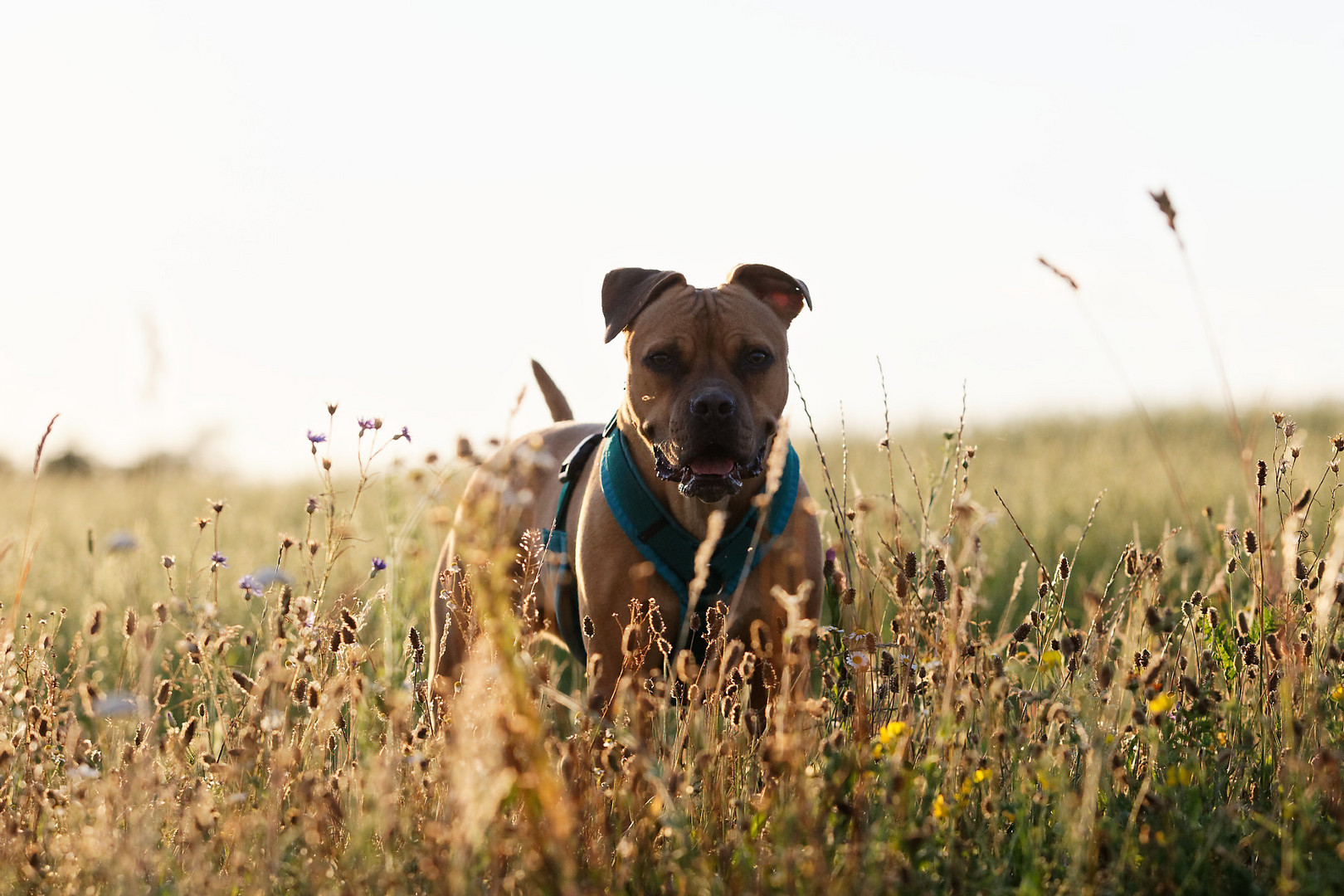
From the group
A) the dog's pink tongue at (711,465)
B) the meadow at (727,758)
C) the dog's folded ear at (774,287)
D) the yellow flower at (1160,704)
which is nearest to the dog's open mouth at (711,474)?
the dog's pink tongue at (711,465)

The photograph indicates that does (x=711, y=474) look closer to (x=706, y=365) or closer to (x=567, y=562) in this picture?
(x=706, y=365)

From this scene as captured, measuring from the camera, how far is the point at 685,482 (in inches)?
140

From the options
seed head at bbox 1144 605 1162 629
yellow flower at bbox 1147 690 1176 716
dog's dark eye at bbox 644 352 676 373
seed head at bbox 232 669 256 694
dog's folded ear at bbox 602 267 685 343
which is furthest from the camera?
dog's folded ear at bbox 602 267 685 343

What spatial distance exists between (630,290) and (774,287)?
575 millimetres

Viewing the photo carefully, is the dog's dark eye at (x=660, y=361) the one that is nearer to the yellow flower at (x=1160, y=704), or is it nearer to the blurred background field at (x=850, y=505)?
the blurred background field at (x=850, y=505)

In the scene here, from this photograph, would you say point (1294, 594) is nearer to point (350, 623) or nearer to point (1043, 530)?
point (350, 623)

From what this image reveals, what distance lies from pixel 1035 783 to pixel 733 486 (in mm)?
1413

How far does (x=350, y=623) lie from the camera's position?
2850 mm

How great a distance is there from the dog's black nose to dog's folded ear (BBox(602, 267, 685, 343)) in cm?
69

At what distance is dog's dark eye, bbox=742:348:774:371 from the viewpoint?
3887 millimetres

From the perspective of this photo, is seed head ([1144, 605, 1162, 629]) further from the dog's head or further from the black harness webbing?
the black harness webbing

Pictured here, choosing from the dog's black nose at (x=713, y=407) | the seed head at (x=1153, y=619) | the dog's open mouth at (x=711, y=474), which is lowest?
the seed head at (x=1153, y=619)

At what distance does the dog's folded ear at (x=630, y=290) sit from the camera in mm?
4141

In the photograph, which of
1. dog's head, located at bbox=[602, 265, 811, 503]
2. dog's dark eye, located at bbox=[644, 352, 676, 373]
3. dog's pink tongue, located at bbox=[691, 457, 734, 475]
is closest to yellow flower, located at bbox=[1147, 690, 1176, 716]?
dog's head, located at bbox=[602, 265, 811, 503]
